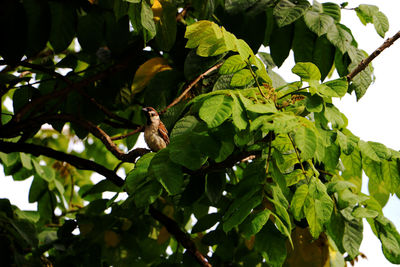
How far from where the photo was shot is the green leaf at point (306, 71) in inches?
95.0

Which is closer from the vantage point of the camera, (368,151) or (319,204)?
(319,204)

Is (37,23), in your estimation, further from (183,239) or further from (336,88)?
(336,88)

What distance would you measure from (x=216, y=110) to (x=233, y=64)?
1.40 ft

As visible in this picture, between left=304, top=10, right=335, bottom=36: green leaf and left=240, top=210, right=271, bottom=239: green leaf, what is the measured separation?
1415 millimetres

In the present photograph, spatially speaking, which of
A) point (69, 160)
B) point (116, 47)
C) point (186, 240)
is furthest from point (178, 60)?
point (186, 240)

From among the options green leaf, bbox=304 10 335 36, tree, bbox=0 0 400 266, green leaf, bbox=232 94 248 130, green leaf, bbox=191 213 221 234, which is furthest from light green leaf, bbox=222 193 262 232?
green leaf, bbox=304 10 335 36

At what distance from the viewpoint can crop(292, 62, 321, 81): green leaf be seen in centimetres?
241

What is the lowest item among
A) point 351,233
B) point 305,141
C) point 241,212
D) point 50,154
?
point 50,154

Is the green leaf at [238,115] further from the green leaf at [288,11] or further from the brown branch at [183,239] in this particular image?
the brown branch at [183,239]

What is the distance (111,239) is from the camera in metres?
3.30

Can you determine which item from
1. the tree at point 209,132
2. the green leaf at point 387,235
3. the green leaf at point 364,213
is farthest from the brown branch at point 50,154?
the green leaf at point 387,235

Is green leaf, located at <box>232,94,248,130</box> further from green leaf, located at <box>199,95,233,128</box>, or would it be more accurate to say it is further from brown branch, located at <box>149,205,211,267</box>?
brown branch, located at <box>149,205,211,267</box>

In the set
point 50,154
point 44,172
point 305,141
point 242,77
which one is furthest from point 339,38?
point 44,172

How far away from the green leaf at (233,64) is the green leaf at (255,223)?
2.38ft
